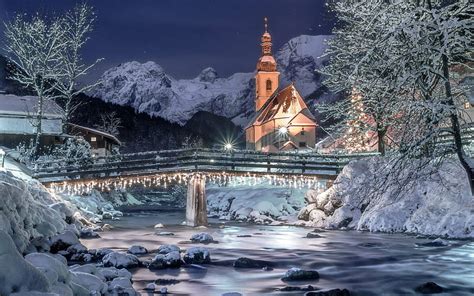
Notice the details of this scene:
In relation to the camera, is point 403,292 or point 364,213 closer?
point 403,292

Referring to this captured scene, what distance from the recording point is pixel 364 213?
33.1 metres

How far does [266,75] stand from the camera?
320 feet

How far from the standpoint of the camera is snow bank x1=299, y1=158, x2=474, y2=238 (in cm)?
2708

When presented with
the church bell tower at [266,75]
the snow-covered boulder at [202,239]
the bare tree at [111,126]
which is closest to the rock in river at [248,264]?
the snow-covered boulder at [202,239]

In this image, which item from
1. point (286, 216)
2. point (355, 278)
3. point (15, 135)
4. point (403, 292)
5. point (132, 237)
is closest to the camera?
point (403, 292)

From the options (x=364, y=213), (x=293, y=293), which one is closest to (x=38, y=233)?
(x=293, y=293)

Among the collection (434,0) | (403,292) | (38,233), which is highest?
(434,0)

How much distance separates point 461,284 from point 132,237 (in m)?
18.0

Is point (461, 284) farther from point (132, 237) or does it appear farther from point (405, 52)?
point (132, 237)

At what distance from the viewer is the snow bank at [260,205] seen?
43.8 m

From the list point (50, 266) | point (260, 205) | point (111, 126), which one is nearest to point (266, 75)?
point (111, 126)

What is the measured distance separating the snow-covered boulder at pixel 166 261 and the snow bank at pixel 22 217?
A: 441cm

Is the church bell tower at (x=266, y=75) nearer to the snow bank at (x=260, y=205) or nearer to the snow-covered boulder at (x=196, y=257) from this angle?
the snow bank at (x=260, y=205)

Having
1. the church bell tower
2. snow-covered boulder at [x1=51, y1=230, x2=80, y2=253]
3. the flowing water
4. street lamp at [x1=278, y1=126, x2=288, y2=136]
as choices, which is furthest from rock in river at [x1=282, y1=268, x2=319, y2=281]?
the church bell tower
